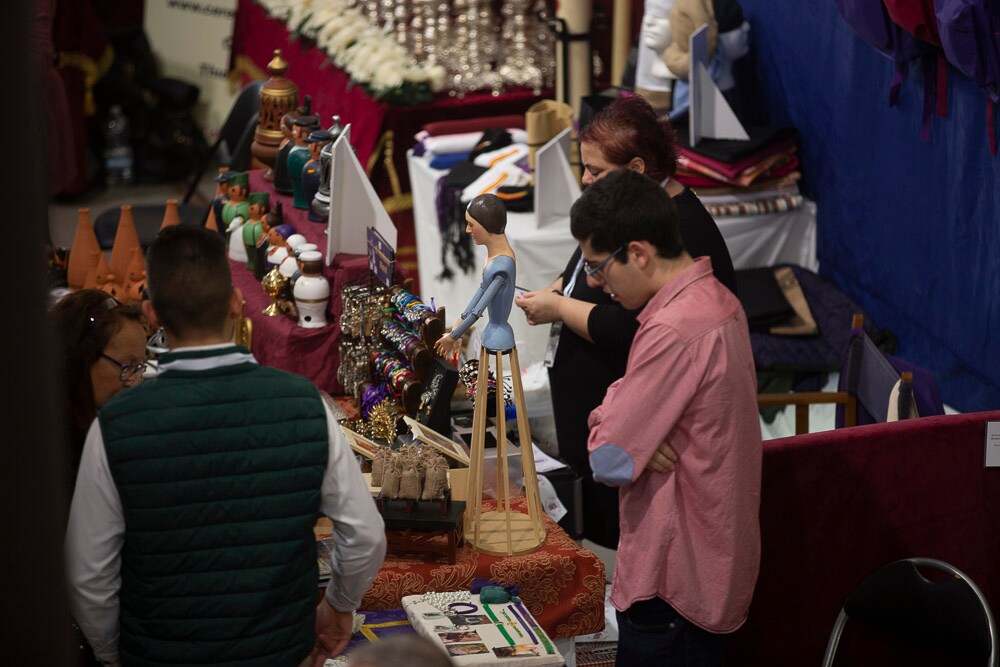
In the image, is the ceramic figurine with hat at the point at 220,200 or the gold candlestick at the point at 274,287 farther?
the ceramic figurine with hat at the point at 220,200

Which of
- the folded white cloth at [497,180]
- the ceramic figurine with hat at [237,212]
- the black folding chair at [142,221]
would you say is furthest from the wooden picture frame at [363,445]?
the black folding chair at [142,221]

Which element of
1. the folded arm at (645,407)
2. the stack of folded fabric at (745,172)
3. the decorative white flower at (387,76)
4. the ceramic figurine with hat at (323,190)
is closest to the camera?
the folded arm at (645,407)

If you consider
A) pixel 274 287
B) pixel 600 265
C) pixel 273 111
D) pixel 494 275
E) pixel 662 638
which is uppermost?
pixel 273 111

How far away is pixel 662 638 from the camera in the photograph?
198 centimetres

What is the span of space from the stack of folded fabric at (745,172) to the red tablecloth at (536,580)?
8.08 ft

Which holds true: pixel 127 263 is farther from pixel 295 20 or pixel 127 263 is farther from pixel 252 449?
pixel 295 20

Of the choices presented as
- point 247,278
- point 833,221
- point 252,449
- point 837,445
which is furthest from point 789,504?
point 833,221

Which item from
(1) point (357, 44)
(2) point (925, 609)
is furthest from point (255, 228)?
(1) point (357, 44)

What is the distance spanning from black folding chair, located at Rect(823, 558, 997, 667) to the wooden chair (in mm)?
581

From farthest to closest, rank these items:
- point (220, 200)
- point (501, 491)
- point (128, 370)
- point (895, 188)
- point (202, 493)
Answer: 1. point (895, 188)
2. point (220, 200)
3. point (501, 491)
4. point (128, 370)
5. point (202, 493)

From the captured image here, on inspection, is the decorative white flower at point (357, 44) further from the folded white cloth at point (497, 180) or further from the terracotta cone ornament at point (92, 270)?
the terracotta cone ornament at point (92, 270)

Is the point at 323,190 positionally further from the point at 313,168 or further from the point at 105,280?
the point at 105,280

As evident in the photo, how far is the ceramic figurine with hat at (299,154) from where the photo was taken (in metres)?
3.58

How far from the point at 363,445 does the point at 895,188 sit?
2.52 metres
